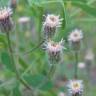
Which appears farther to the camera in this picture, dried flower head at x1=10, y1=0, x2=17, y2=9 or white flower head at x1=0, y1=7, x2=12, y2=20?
dried flower head at x1=10, y1=0, x2=17, y2=9

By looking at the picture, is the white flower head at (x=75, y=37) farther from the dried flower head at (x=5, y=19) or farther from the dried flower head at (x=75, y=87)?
the dried flower head at (x=5, y=19)

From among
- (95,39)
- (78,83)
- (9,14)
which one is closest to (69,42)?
(78,83)

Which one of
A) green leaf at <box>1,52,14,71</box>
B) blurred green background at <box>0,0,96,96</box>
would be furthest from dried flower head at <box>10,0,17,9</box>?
green leaf at <box>1,52,14,71</box>

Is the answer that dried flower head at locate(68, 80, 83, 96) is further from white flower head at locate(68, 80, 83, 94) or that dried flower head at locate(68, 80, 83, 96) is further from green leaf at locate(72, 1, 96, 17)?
green leaf at locate(72, 1, 96, 17)

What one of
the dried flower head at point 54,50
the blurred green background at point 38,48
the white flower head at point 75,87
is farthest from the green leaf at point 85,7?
the white flower head at point 75,87

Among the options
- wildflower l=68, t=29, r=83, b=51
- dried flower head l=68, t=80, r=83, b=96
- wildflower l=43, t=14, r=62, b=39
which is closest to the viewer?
wildflower l=43, t=14, r=62, b=39

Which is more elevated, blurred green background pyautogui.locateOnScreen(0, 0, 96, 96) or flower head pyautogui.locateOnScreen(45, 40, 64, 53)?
blurred green background pyautogui.locateOnScreen(0, 0, 96, 96)

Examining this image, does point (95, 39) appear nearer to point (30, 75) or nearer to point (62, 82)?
point (62, 82)

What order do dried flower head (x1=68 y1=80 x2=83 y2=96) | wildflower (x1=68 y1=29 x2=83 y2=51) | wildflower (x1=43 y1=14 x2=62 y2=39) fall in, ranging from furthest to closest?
wildflower (x1=68 y1=29 x2=83 y2=51) → dried flower head (x1=68 y1=80 x2=83 y2=96) → wildflower (x1=43 y1=14 x2=62 y2=39)
